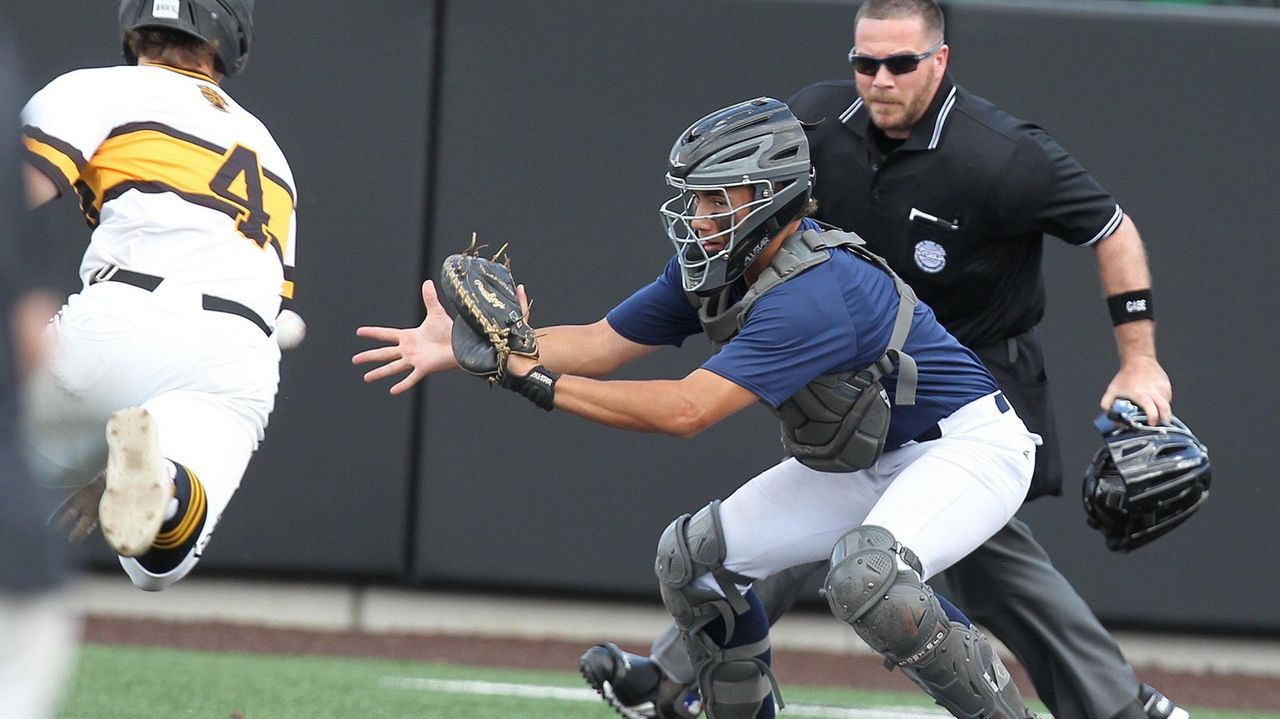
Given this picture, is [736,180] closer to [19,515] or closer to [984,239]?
[984,239]

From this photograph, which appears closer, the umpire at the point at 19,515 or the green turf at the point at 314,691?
the umpire at the point at 19,515

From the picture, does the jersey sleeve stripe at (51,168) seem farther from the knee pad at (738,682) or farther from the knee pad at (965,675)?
the knee pad at (965,675)

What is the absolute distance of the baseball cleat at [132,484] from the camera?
11.1 ft

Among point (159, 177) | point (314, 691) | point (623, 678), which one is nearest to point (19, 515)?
point (159, 177)

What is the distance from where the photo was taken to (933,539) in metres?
4.07

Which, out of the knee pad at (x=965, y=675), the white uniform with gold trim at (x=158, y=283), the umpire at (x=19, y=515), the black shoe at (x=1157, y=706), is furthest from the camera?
the black shoe at (x=1157, y=706)

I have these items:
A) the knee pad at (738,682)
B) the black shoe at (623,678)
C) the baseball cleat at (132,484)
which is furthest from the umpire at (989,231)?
the baseball cleat at (132,484)

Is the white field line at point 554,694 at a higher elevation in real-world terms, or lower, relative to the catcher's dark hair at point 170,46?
lower

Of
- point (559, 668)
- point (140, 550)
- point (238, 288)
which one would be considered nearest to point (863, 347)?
point (238, 288)

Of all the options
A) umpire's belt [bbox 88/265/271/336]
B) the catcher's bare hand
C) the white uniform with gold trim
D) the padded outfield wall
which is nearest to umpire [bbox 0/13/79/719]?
the white uniform with gold trim

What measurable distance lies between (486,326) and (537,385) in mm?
188

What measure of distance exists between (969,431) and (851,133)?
115 centimetres

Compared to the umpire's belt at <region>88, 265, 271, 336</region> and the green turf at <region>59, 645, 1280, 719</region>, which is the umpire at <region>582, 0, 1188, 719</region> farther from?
the umpire's belt at <region>88, 265, 271, 336</region>

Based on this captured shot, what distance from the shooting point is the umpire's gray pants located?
4.79m
